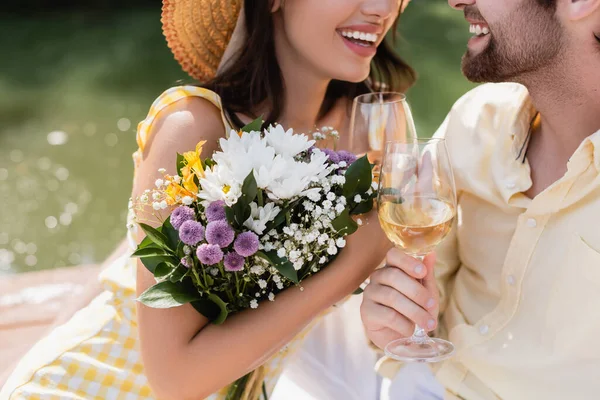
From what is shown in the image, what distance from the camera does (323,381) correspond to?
251 cm

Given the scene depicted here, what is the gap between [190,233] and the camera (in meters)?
1.71

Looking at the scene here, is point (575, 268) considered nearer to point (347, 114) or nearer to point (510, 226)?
point (510, 226)

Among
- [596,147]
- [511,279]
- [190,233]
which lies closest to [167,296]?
[190,233]

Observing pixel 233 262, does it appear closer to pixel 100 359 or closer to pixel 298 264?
pixel 298 264

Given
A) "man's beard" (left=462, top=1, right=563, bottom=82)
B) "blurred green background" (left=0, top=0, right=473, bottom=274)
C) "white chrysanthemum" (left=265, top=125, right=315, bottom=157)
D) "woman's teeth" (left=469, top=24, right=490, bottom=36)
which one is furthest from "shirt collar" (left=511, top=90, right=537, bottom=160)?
"blurred green background" (left=0, top=0, right=473, bottom=274)

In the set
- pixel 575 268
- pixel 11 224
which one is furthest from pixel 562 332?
pixel 11 224

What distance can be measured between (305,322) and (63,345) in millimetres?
918

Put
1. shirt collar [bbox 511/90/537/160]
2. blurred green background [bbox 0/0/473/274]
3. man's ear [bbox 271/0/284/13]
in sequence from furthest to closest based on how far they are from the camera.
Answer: blurred green background [bbox 0/0/473/274]
man's ear [bbox 271/0/284/13]
shirt collar [bbox 511/90/537/160]

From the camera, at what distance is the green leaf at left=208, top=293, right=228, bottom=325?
187 cm

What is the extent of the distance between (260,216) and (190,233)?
17 cm

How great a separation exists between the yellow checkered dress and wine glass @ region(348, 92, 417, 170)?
49cm

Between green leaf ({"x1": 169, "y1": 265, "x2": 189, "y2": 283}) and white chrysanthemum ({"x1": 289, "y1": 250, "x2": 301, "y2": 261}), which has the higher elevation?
white chrysanthemum ({"x1": 289, "y1": 250, "x2": 301, "y2": 261})

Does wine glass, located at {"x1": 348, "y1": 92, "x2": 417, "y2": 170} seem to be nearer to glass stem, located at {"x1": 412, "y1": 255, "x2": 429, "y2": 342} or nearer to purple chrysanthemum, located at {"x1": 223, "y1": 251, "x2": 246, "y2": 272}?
glass stem, located at {"x1": 412, "y1": 255, "x2": 429, "y2": 342}

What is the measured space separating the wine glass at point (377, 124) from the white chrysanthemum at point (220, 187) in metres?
0.51
